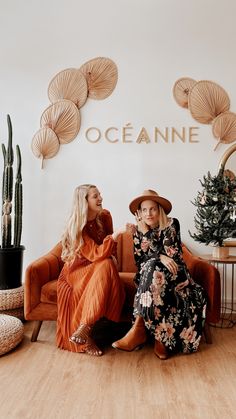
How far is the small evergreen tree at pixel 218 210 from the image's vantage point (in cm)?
295

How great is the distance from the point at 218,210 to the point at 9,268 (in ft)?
6.00

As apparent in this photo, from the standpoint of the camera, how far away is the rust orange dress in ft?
8.10

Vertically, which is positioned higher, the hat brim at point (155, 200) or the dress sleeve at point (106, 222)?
the hat brim at point (155, 200)

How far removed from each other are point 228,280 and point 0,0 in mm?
3601

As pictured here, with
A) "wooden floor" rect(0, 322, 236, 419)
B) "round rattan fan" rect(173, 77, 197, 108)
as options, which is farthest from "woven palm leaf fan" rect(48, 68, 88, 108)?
"wooden floor" rect(0, 322, 236, 419)

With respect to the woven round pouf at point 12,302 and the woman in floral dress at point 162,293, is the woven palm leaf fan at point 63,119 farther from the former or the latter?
the woven round pouf at point 12,302

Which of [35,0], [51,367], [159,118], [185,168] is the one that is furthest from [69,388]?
[35,0]

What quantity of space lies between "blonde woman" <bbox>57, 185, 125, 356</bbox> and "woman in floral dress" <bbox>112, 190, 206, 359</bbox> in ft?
0.61

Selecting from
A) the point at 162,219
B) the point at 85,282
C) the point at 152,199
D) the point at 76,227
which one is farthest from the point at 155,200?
the point at 85,282

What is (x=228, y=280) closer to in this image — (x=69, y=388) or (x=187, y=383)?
(x=187, y=383)

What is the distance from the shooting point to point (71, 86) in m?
3.58

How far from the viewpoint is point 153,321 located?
2.40m

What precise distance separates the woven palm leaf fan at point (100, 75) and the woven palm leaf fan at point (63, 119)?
10.9 inches

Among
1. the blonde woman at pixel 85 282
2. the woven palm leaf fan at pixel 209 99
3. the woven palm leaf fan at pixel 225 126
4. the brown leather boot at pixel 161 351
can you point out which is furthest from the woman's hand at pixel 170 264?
the woven palm leaf fan at pixel 209 99
